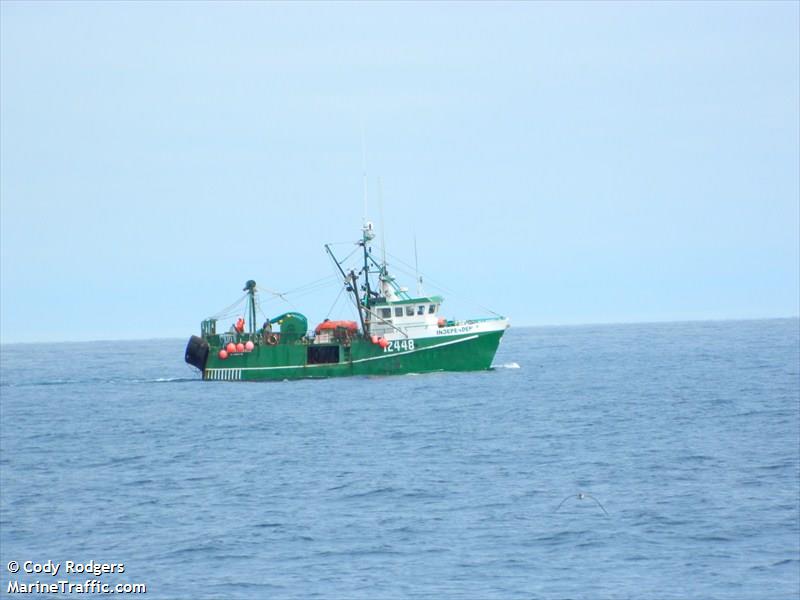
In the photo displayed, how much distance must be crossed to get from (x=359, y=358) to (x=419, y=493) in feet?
130

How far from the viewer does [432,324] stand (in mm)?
73750

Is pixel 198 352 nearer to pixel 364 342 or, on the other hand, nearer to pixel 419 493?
pixel 364 342

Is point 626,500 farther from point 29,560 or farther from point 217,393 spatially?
point 217,393

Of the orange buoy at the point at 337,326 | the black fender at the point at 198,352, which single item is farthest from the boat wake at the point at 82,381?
the orange buoy at the point at 337,326

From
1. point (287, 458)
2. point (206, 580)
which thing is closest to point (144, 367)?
point (287, 458)

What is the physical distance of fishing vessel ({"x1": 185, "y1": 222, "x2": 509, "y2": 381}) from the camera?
243ft

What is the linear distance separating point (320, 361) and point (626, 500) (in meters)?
44.2

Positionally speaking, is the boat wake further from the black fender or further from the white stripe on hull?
the white stripe on hull

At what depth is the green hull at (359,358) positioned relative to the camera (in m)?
74.4

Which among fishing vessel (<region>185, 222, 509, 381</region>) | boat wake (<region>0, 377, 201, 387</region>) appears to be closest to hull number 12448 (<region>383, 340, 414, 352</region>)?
fishing vessel (<region>185, 222, 509, 381</region>)

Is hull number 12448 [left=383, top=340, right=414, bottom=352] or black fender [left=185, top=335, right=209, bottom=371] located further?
black fender [left=185, top=335, right=209, bottom=371]

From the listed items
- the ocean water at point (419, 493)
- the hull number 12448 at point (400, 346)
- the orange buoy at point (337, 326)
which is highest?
the orange buoy at point (337, 326)

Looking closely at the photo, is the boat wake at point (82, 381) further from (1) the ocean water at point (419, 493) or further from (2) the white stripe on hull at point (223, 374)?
(1) the ocean water at point (419, 493)

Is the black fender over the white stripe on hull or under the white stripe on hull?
over
